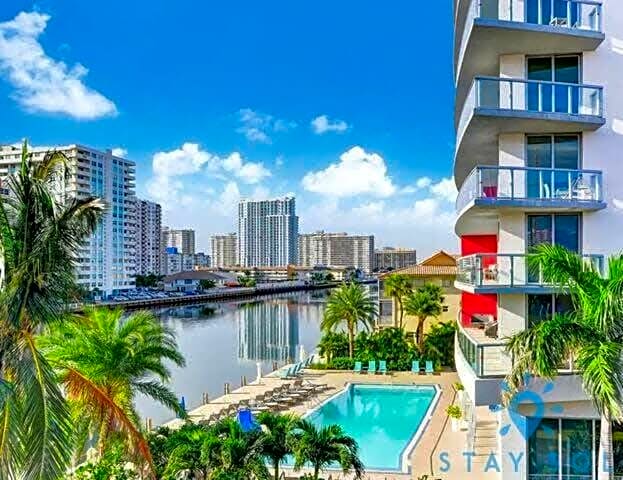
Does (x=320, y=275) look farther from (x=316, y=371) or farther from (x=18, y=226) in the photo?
(x=18, y=226)

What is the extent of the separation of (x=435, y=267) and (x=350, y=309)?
26.1 ft

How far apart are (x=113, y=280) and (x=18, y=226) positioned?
11874cm

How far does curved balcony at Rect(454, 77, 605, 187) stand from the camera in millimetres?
13766

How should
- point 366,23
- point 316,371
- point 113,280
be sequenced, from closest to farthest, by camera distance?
point 316,371 → point 366,23 → point 113,280

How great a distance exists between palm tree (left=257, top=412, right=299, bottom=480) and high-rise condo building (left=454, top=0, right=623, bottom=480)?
3828mm

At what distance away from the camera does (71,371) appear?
384 inches

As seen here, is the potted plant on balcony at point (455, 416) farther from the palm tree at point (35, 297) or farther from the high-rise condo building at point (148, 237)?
the high-rise condo building at point (148, 237)

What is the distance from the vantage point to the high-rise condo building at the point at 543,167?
13703 millimetres

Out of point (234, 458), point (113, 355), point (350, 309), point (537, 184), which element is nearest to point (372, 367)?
point (350, 309)

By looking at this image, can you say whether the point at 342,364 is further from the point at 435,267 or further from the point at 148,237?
the point at 148,237

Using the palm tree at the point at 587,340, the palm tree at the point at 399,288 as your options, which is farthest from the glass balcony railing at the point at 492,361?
the palm tree at the point at 399,288

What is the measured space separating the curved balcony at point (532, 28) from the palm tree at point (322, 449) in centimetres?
915

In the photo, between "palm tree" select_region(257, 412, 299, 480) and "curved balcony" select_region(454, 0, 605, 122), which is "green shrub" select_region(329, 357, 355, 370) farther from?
"curved balcony" select_region(454, 0, 605, 122)

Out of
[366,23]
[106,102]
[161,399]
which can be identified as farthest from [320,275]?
[161,399]
